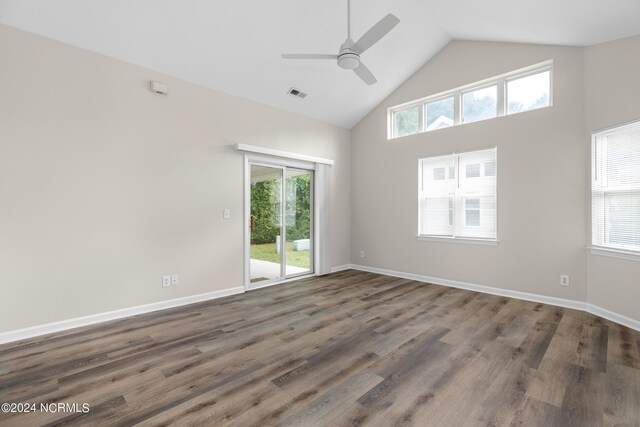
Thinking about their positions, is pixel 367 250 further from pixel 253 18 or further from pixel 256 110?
pixel 253 18

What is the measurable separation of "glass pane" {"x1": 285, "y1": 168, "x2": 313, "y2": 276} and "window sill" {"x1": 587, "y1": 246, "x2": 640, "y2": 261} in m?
4.18

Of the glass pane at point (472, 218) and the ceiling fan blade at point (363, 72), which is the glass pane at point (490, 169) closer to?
the glass pane at point (472, 218)

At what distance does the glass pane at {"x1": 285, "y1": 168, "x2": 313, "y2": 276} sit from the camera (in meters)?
5.38

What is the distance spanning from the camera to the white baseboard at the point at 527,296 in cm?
325

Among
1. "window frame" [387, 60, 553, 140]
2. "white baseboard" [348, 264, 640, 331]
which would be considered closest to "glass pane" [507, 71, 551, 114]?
"window frame" [387, 60, 553, 140]

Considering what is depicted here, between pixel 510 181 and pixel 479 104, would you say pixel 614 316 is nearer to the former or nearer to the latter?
pixel 510 181

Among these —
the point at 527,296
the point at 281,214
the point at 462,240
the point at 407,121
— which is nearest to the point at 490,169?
the point at 462,240

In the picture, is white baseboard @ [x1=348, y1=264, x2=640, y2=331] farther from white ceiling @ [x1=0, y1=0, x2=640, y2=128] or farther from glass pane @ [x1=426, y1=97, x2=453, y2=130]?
white ceiling @ [x1=0, y1=0, x2=640, y2=128]

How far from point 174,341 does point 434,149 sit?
469 cm

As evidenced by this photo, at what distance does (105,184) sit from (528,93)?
5.70 meters

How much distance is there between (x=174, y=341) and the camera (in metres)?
2.85

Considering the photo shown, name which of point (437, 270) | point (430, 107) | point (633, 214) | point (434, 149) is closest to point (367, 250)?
point (437, 270)

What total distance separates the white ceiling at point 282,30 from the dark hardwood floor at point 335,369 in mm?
3132

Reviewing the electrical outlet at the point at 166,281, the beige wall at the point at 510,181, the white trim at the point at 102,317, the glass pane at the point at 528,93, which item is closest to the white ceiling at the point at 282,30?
the beige wall at the point at 510,181
